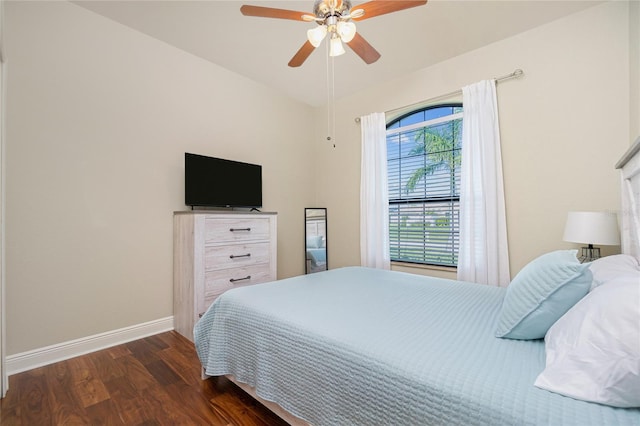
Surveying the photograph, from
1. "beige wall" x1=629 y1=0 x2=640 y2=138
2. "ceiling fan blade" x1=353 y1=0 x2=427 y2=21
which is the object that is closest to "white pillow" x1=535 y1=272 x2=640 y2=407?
"ceiling fan blade" x1=353 y1=0 x2=427 y2=21

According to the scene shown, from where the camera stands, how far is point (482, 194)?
2.63m

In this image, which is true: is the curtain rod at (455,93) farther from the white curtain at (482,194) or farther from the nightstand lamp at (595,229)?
the nightstand lamp at (595,229)

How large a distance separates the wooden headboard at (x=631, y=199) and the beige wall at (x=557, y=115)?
0.52 meters

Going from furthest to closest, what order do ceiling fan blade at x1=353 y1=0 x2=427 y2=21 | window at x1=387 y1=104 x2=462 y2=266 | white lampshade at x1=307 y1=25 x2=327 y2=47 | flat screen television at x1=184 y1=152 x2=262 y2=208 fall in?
1. window at x1=387 y1=104 x2=462 y2=266
2. flat screen television at x1=184 y1=152 x2=262 y2=208
3. white lampshade at x1=307 y1=25 x2=327 y2=47
4. ceiling fan blade at x1=353 y1=0 x2=427 y2=21

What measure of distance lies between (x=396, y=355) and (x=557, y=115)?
8.48 feet

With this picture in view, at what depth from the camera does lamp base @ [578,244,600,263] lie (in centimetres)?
206

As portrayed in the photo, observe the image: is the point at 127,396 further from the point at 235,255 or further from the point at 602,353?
the point at 602,353

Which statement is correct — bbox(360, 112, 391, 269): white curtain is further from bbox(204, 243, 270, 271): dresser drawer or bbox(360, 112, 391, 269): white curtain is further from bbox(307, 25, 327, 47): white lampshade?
bbox(307, 25, 327, 47): white lampshade

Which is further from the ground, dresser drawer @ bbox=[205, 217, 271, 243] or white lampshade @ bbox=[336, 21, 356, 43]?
white lampshade @ bbox=[336, 21, 356, 43]

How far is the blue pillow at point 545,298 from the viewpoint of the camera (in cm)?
96

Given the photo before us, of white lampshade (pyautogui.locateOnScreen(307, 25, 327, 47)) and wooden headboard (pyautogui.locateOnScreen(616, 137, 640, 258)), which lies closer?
wooden headboard (pyautogui.locateOnScreen(616, 137, 640, 258))

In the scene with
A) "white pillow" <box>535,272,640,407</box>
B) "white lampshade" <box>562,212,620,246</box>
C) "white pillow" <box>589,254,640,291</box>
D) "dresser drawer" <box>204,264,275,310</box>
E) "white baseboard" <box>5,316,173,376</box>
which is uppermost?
"white lampshade" <box>562,212,620,246</box>

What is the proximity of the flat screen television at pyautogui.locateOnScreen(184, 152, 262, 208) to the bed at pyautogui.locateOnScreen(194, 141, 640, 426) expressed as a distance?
1.38 metres

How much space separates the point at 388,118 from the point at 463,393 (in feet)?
10.3
